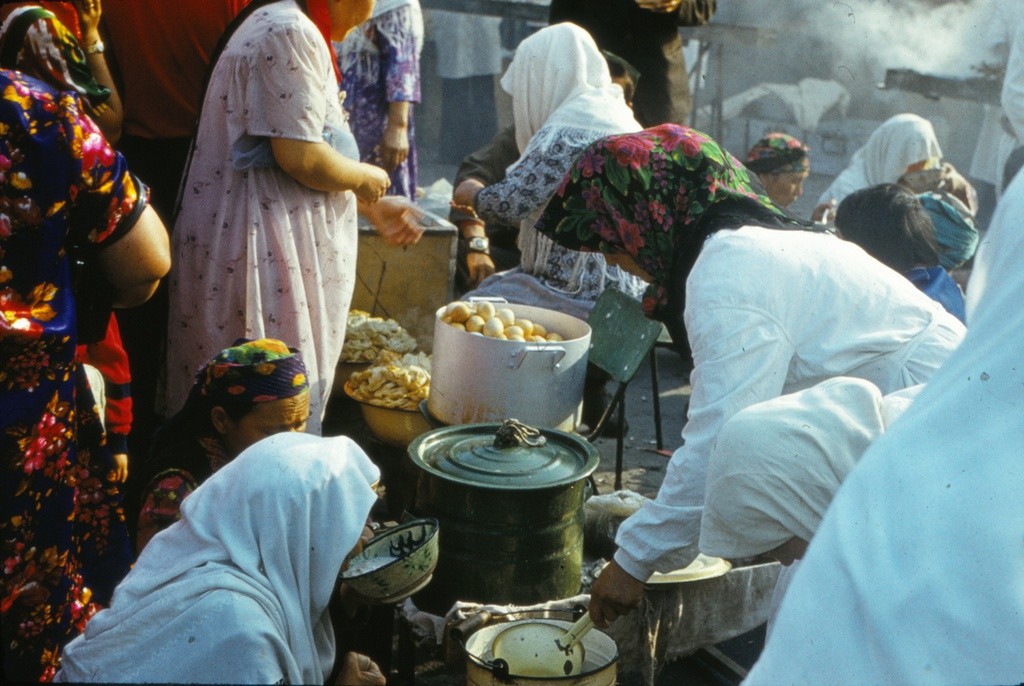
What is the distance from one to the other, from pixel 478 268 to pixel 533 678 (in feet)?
9.54

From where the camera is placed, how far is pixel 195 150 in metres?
3.31

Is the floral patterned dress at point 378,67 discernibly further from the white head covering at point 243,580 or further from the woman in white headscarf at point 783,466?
the woman in white headscarf at point 783,466

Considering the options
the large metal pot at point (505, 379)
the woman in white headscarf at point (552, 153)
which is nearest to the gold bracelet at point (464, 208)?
the woman in white headscarf at point (552, 153)

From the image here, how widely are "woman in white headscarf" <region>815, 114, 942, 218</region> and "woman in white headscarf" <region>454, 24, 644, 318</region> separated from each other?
2.91m

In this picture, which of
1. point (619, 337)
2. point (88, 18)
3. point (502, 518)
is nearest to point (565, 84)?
point (619, 337)

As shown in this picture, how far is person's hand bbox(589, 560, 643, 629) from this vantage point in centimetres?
236

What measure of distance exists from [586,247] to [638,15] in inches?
147

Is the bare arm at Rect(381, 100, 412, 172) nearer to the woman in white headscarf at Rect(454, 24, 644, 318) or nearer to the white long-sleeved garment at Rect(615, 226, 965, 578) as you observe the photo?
the woman in white headscarf at Rect(454, 24, 644, 318)

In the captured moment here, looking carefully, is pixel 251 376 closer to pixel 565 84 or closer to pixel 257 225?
pixel 257 225

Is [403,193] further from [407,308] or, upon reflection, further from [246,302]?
[246,302]

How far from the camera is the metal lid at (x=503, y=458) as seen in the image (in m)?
2.92

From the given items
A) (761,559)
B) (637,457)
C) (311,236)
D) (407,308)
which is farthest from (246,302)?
(637,457)

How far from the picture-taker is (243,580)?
1.93 metres

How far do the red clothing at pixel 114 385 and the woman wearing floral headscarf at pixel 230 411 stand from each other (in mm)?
114
